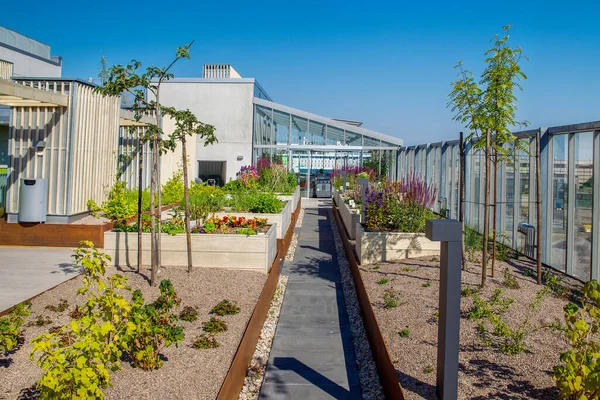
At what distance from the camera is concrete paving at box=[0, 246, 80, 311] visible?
632cm

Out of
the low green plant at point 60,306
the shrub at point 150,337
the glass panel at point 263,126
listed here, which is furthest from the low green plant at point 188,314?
the glass panel at point 263,126

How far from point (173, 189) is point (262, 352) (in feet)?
36.1

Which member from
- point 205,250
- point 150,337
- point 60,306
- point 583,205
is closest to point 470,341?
point 150,337

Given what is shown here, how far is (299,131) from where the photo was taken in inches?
952

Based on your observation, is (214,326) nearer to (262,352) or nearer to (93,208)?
(262,352)

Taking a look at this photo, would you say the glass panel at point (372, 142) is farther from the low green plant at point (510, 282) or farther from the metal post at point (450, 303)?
the metal post at point (450, 303)

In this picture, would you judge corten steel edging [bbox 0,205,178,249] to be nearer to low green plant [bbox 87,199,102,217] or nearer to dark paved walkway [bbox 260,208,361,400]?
low green plant [bbox 87,199,102,217]

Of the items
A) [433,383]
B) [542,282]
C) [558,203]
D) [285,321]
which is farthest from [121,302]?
[558,203]

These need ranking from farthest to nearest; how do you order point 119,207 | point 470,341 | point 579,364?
point 119,207 → point 470,341 → point 579,364

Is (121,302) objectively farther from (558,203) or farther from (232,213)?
(232,213)

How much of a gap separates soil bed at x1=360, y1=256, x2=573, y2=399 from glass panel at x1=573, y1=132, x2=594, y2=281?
2.41 feet

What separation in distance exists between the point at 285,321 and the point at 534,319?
278 centimetres

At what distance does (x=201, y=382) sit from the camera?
391 centimetres

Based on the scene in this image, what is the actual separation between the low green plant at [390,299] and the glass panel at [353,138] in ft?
58.6
